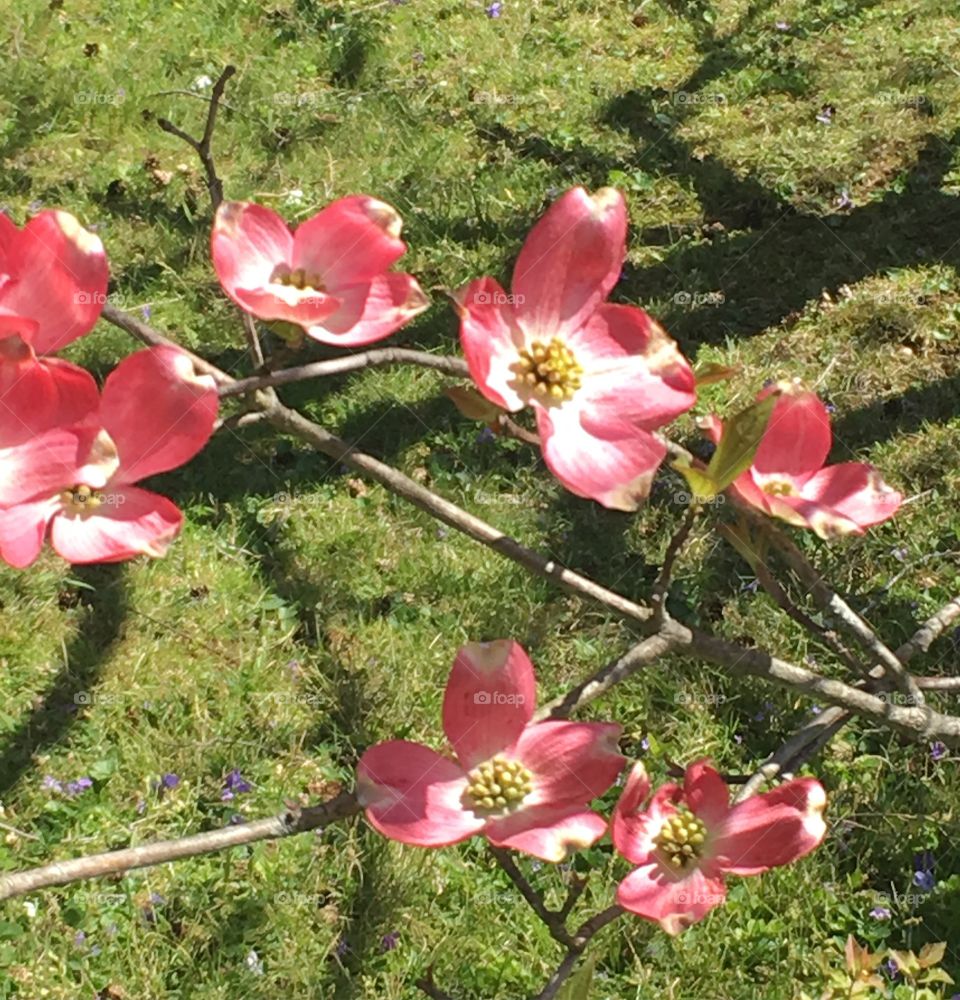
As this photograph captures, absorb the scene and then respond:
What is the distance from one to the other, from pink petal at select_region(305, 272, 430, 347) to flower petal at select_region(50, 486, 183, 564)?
0.51 feet

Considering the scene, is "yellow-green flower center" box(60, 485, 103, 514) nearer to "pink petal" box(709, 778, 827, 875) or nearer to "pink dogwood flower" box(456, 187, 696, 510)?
"pink dogwood flower" box(456, 187, 696, 510)

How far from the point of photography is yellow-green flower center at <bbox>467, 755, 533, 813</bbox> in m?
0.88

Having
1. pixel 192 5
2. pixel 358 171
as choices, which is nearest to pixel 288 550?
pixel 358 171

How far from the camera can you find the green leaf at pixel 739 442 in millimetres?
784

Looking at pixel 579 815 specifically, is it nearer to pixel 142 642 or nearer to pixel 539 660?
pixel 539 660

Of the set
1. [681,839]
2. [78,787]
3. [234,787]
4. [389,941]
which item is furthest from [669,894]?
[78,787]

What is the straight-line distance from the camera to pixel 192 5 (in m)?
4.70

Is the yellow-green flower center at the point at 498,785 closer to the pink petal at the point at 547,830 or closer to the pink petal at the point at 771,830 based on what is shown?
the pink petal at the point at 547,830

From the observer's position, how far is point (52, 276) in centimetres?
67

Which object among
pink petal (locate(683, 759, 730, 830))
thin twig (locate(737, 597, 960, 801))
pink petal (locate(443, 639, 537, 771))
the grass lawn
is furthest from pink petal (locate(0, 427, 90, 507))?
the grass lawn

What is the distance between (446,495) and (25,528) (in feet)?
8.19

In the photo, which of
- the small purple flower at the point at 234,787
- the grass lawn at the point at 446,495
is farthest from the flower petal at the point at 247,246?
the small purple flower at the point at 234,787

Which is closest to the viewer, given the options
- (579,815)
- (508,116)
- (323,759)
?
(579,815)

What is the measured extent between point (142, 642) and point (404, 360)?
2.21 meters
